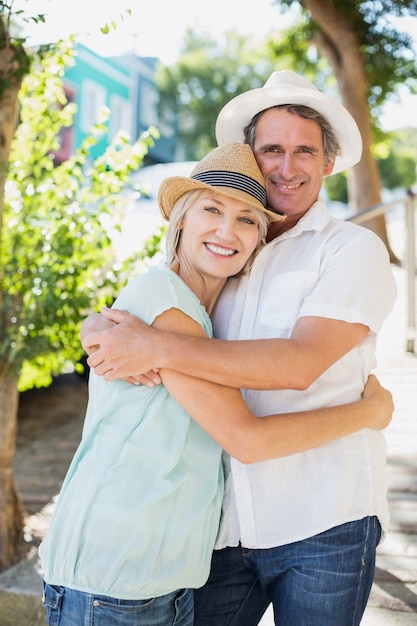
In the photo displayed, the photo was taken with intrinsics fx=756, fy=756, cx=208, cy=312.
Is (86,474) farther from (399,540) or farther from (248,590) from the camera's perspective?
(399,540)

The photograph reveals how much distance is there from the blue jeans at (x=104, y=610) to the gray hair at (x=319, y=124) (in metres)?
1.35

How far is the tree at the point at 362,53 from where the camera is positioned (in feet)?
34.3

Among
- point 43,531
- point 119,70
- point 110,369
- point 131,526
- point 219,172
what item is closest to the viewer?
point 131,526

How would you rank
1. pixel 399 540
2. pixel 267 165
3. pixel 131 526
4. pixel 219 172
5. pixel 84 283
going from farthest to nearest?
pixel 84 283 → pixel 399 540 → pixel 267 165 → pixel 219 172 → pixel 131 526

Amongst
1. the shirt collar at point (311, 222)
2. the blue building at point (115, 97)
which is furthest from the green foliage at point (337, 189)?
the shirt collar at point (311, 222)

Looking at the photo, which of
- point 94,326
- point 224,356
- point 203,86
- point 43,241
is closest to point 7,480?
point 43,241

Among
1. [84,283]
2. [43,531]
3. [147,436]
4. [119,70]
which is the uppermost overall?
[119,70]

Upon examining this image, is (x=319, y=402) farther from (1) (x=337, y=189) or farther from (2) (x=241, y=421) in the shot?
(1) (x=337, y=189)

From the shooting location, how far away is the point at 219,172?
203 cm

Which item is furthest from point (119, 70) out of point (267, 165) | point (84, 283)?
point (267, 165)

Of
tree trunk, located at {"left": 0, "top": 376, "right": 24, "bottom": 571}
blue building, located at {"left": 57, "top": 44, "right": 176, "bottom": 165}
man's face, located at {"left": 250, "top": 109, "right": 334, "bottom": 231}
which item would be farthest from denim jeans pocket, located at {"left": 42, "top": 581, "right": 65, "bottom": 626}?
blue building, located at {"left": 57, "top": 44, "right": 176, "bottom": 165}

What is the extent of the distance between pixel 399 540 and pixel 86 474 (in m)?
2.32

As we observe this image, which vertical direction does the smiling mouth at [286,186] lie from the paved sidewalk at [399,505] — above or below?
above

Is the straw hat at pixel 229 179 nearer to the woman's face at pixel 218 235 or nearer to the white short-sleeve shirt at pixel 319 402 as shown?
the woman's face at pixel 218 235
